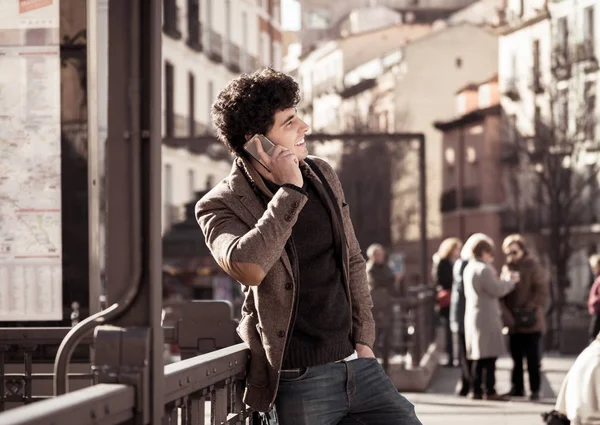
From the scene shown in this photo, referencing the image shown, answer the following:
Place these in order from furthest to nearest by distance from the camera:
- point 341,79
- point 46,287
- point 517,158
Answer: point 341,79, point 517,158, point 46,287

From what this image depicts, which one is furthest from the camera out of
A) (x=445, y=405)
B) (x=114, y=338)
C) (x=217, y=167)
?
(x=217, y=167)

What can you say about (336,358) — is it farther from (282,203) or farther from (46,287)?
(46,287)

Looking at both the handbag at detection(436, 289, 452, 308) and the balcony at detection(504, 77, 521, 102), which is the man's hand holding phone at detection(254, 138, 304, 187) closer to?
the handbag at detection(436, 289, 452, 308)

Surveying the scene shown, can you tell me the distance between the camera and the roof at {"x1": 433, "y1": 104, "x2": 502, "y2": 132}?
7073 cm

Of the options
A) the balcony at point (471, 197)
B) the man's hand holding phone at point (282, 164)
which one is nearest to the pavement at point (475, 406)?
the man's hand holding phone at point (282, 164)

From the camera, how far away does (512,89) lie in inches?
2571

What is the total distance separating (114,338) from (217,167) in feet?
153

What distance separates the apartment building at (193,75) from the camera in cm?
4644

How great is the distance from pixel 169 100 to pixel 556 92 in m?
11.2

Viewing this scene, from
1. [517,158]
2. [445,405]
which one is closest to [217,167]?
[517,158]

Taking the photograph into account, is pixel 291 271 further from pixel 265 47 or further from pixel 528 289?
pixel 265 47

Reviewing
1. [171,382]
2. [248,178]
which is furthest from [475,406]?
[171,382]

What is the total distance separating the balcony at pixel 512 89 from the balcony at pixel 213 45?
57.1 ft

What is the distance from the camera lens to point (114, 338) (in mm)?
3621
